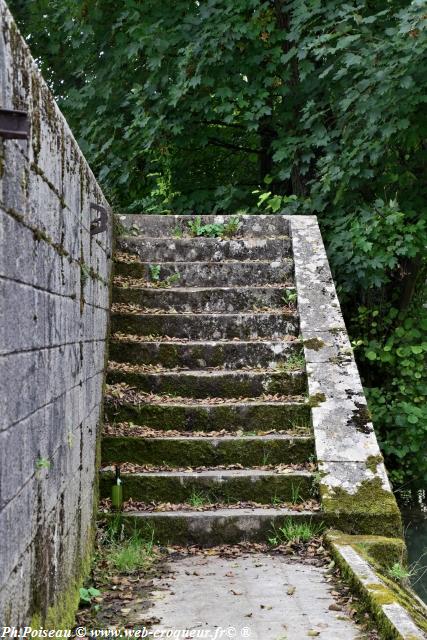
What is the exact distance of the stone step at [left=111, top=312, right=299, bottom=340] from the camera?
6.29m

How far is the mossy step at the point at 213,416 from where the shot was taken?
17.8ft

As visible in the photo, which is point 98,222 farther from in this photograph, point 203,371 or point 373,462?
point 373,462

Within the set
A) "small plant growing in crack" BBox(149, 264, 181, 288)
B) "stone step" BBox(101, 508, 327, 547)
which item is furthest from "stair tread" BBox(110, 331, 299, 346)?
"stone step" BBox(101, 508, 327, 547)

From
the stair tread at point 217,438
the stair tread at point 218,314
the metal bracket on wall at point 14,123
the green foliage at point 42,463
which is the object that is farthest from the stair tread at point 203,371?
the metal bracket on wall at point 14,123

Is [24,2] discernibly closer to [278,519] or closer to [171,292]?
[171,292]

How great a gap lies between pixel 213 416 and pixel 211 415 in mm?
17

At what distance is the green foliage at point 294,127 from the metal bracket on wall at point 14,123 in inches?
191

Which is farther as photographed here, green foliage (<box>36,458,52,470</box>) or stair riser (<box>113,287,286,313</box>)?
stair riser (<box>113,287,286,313</box>)

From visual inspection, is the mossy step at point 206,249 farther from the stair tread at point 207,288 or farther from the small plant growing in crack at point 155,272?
the stair tread at point 207,288

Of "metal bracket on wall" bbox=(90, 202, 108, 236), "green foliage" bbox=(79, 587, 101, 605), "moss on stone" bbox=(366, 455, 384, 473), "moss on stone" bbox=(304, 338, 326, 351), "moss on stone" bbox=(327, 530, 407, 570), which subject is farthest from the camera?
"moss on stone" bbox=(304, 338, 326, 351)

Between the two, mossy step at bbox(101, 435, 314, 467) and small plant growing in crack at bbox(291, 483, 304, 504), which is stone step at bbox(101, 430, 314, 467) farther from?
small plant growing in crack at bbox(291, 483, 304, 504)

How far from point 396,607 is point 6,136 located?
255cm

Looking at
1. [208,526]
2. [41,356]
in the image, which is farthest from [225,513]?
[41,356]

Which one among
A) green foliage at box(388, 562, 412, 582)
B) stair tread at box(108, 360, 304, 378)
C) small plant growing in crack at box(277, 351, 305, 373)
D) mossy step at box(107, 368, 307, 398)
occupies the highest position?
small plant growing in crack at box(277, 351, 305, 373)
